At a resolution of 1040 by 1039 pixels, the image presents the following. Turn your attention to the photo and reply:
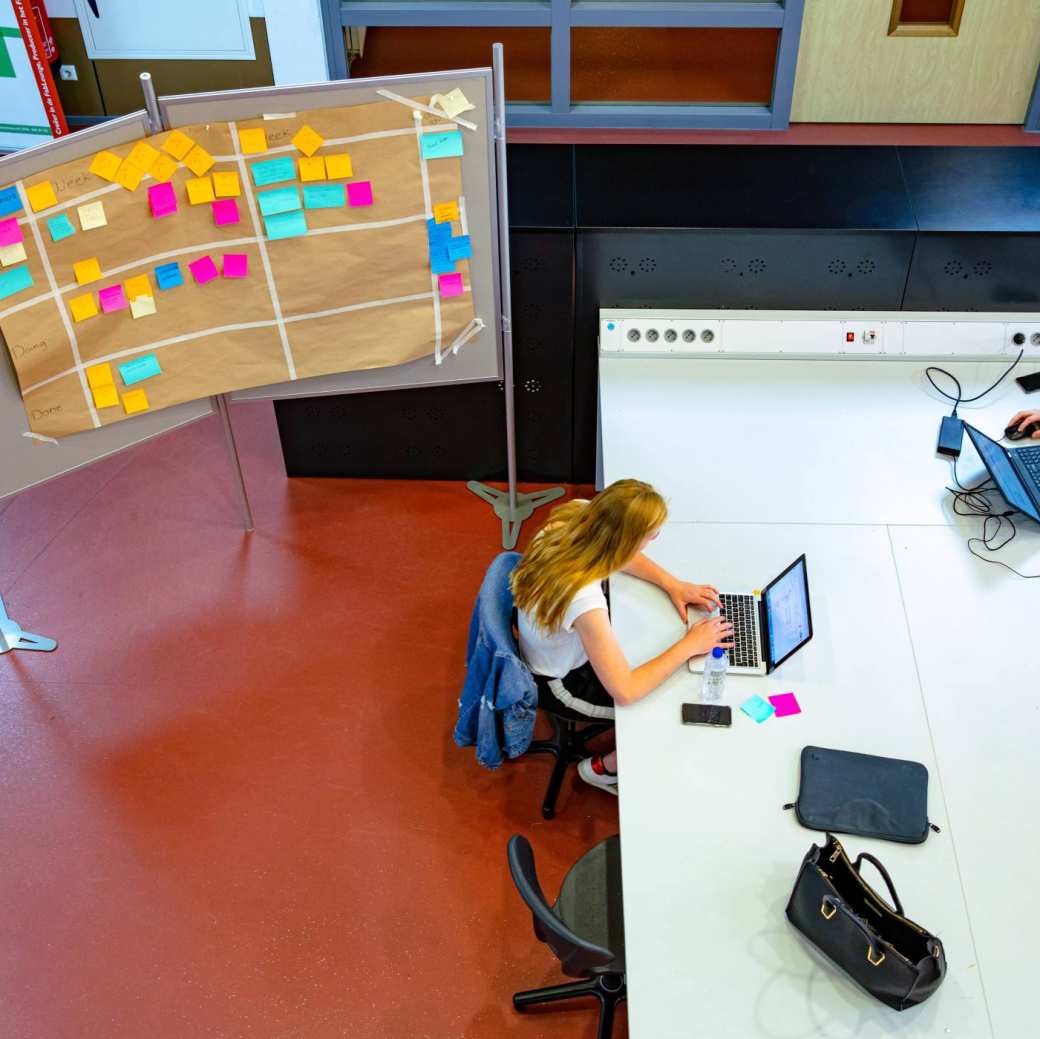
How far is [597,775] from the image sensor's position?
2.88 meters

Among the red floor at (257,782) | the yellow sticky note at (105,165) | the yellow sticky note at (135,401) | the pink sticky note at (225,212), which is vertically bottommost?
the red floor at (257,782)

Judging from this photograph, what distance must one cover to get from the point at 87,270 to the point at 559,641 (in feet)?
5.25

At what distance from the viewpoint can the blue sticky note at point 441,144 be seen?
2.96 meters

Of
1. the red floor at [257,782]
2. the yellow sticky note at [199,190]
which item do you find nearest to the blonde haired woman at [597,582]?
the red floor at [257,782]

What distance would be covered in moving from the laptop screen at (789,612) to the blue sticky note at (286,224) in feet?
5.35

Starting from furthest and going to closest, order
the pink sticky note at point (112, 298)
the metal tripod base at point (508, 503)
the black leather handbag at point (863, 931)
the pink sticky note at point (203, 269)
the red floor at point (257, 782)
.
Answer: the metal tripod base at point (508, 503) → the pink sticky note at point (203, 269) → the pink sticky note at point (112, 298) → the red floor at point (257, 782) → the black leather handbag at point (863, 931)

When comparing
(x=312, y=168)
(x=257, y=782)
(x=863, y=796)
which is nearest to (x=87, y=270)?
(x=312, y=168)

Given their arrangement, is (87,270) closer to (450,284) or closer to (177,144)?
(177,144)

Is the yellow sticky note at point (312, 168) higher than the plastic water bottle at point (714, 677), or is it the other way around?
the yellow sticky note at point (312, 168)

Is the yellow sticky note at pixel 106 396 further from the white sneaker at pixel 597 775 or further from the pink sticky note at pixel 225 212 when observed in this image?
the white sneaker at pixel 597 775

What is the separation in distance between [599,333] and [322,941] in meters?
1.98

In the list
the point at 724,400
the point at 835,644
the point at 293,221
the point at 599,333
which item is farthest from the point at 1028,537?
the point at 293,221

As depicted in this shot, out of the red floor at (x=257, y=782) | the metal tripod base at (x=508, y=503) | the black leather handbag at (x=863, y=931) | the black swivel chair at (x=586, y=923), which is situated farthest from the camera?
the metal tripod base at (x=508, y=503)

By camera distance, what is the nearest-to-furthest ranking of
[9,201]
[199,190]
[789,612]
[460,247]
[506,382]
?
[789,612] < [9,201] < [199,190] < [460,247] < [506,382]
